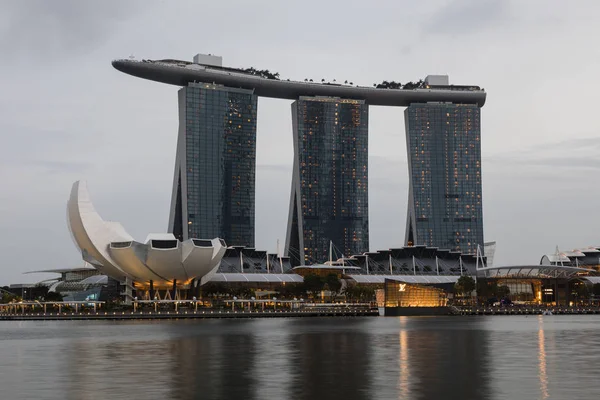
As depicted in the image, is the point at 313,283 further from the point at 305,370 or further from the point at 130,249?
the point at 305,370

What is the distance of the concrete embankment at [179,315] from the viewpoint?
15112cm

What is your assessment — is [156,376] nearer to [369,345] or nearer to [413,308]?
[369,345]

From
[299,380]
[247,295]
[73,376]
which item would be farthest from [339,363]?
[247,295]

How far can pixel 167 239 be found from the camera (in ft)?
542

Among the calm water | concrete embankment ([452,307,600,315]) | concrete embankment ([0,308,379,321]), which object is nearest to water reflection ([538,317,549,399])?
the calm water

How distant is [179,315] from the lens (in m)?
153

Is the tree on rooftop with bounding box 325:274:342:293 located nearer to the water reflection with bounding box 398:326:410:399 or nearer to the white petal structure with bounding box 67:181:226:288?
the white petal structure with bounding box 67:181:226:288

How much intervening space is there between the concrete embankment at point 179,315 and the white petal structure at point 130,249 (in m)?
11.0

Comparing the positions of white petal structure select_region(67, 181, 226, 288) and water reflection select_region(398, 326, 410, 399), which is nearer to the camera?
water reflection select_region(398, 326, 410, 399)

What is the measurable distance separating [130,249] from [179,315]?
61.1ft

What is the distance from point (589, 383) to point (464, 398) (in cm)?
727

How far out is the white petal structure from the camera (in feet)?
533

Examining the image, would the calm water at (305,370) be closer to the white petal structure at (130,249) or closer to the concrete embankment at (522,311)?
the white petal structure at (130,249)

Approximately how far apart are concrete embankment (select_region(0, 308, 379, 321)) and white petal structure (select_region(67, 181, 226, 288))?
11.0 m
